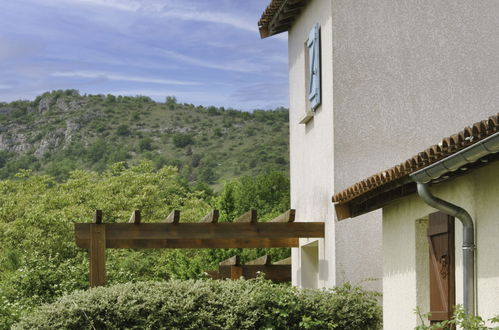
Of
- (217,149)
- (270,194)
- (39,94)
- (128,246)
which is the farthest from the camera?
(39,94)

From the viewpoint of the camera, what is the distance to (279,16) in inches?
733

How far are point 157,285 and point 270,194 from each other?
107 feet

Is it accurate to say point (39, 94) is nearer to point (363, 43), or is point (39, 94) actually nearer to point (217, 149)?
point (217, 149)

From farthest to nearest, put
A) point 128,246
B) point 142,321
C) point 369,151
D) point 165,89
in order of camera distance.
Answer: point 165,89
point 128,246
point 369,151
point 142,321

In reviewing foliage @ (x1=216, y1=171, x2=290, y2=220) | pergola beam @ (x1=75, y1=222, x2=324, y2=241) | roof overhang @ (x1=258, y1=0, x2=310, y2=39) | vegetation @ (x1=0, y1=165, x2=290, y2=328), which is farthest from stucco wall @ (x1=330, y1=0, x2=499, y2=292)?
foliage @ (x1=216, y1=171, x2=290, y2=220)

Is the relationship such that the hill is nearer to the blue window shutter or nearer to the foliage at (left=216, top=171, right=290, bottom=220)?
the foliage at (left=216, top=171, right=290, bottom=220)

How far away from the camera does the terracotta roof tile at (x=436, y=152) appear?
7407 millimetres

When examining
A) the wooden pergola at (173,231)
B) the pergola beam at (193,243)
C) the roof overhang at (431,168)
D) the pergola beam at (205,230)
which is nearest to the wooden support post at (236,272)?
the pergola beam at (193,243)

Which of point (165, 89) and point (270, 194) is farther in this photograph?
point (165, 89)

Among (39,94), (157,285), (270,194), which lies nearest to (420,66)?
(157,285)

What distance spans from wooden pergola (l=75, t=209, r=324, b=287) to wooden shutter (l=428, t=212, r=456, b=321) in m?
6.20

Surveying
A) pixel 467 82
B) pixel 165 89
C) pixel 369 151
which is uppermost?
pixel 165 89

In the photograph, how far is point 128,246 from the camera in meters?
17.0

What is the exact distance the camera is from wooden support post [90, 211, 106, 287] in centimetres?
1612
